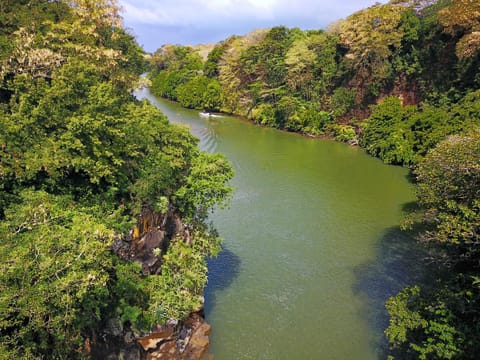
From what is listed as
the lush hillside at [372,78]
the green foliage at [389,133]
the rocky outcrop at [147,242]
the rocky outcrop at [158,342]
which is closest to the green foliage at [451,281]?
the rocky outcrop at [158,342]

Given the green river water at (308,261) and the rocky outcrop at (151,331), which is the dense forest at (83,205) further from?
the green river water at (308,261)

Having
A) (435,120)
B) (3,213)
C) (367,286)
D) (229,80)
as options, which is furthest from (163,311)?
(229,80)

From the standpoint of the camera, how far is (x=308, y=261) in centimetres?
1489

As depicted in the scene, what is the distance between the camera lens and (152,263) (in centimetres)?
1014

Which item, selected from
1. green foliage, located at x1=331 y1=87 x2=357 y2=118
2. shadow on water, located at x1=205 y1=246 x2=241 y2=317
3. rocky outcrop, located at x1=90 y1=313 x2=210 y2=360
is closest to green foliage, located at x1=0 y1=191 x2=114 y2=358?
rocky outcrop, located at x1=90 y1=313 x2=210 y2=360

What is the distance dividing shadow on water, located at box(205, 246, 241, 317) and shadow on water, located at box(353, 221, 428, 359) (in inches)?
193

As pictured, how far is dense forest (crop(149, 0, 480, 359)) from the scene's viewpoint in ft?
28.3

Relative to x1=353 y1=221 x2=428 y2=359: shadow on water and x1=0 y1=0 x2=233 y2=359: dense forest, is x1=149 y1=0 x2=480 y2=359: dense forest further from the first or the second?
x1=0 y1=0 x2=233 y2=359: dense forest

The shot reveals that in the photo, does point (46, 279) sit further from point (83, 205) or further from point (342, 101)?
point (342, 101)

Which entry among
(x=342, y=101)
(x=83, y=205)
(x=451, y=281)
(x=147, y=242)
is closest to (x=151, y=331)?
(x=147, y=242)

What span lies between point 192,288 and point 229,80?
4116cm

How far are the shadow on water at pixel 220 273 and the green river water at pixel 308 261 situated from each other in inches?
1.6

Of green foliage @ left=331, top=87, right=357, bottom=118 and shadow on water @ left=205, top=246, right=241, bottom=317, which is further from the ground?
green foliage @ left=331, top=87, right=357, bottom=118

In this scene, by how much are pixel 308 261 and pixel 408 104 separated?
23899 mm
